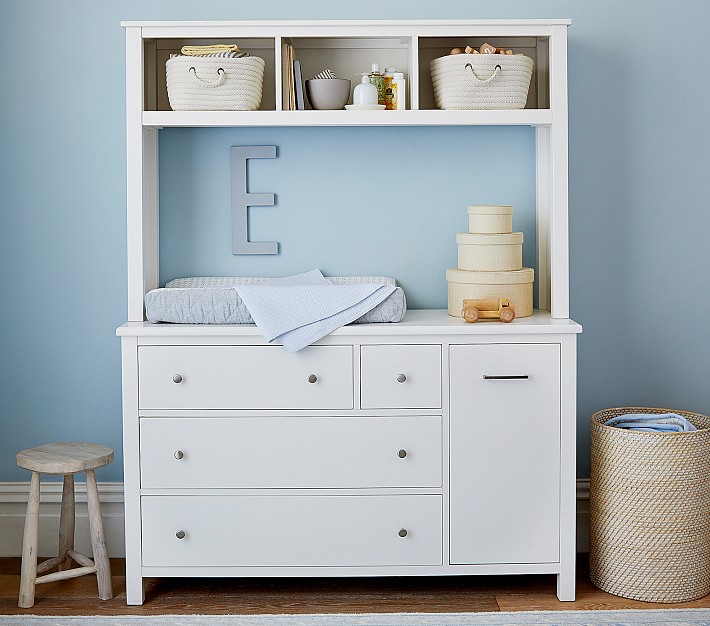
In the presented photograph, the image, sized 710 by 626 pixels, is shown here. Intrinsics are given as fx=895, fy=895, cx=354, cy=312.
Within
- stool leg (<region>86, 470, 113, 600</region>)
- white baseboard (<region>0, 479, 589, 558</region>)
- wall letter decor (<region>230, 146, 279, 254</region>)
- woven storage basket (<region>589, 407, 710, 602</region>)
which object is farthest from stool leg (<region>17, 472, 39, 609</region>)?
woven storage basket (<region>589, 407, 710, 602</region>)

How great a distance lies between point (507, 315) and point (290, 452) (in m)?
0.72

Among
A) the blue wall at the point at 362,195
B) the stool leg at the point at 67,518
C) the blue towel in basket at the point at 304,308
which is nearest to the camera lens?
the blue towel in basket at the point at 304,308

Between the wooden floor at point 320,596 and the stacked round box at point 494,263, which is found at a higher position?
the stacked round box at point 494,263

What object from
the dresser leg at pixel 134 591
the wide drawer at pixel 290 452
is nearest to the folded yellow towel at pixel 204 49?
the wide drawer at pixel 290 452

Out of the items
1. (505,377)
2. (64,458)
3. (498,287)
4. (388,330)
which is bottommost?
(64,458)

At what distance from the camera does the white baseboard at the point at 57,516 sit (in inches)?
115

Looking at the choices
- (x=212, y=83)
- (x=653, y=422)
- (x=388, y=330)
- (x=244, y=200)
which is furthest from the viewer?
(x=244, y=200)

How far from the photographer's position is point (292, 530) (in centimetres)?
250

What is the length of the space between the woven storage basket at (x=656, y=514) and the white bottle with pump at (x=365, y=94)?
1168 mm

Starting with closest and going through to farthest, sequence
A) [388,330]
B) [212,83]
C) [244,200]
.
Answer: [388,330] → [212,83] → [244,200]

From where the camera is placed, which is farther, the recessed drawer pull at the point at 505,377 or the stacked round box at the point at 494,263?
the stacked round box at the point at 494,263

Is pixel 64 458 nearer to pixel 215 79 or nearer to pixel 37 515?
pixel 37 515

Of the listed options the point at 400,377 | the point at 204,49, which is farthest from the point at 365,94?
the point at 400,377

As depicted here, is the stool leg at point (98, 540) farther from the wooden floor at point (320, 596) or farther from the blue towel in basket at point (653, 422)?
the blue towel in basket at point (653, 422)
